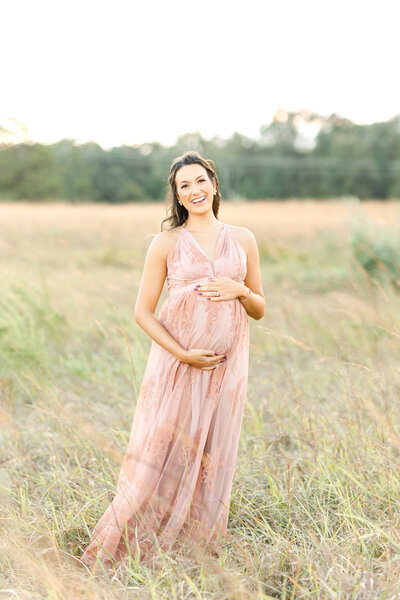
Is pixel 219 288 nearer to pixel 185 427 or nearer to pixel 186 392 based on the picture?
pixel 186 392

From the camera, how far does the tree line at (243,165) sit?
32.7 metres

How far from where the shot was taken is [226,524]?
2.00m

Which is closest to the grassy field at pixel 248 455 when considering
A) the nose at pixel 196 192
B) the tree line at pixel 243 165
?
the nose at pixel 196 192

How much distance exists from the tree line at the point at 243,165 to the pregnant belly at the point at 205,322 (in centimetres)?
A: 2976

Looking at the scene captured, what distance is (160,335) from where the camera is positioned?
6.09 feet

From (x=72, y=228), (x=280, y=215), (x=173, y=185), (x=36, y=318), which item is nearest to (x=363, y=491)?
(x=173, y=185)

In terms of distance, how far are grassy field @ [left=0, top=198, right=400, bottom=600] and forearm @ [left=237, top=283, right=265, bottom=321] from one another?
0.17m

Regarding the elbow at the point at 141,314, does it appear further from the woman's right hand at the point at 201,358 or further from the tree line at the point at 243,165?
the tree line at the point at 243,165

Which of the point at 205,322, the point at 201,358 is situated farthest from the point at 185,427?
the point at 205,322

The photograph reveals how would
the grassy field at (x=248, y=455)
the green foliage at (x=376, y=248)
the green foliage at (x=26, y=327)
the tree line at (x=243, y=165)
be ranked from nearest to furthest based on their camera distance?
the grassy field at (x=248, y=455)
the green foliage at (x=26, y=327)
the green foliage at (x=376, y=248)
the tree line at (x=243, y=165)

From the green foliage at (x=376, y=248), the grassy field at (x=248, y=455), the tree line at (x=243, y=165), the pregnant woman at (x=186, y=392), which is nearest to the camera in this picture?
the grassy field at (x=248, y=455)

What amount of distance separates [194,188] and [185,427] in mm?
820

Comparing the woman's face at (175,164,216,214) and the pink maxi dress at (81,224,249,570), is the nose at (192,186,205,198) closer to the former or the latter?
the woman's face at (175,164,216,214)

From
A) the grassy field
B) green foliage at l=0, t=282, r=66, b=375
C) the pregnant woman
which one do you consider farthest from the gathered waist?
green foliage at l=0, t=282, r=66, b=375
